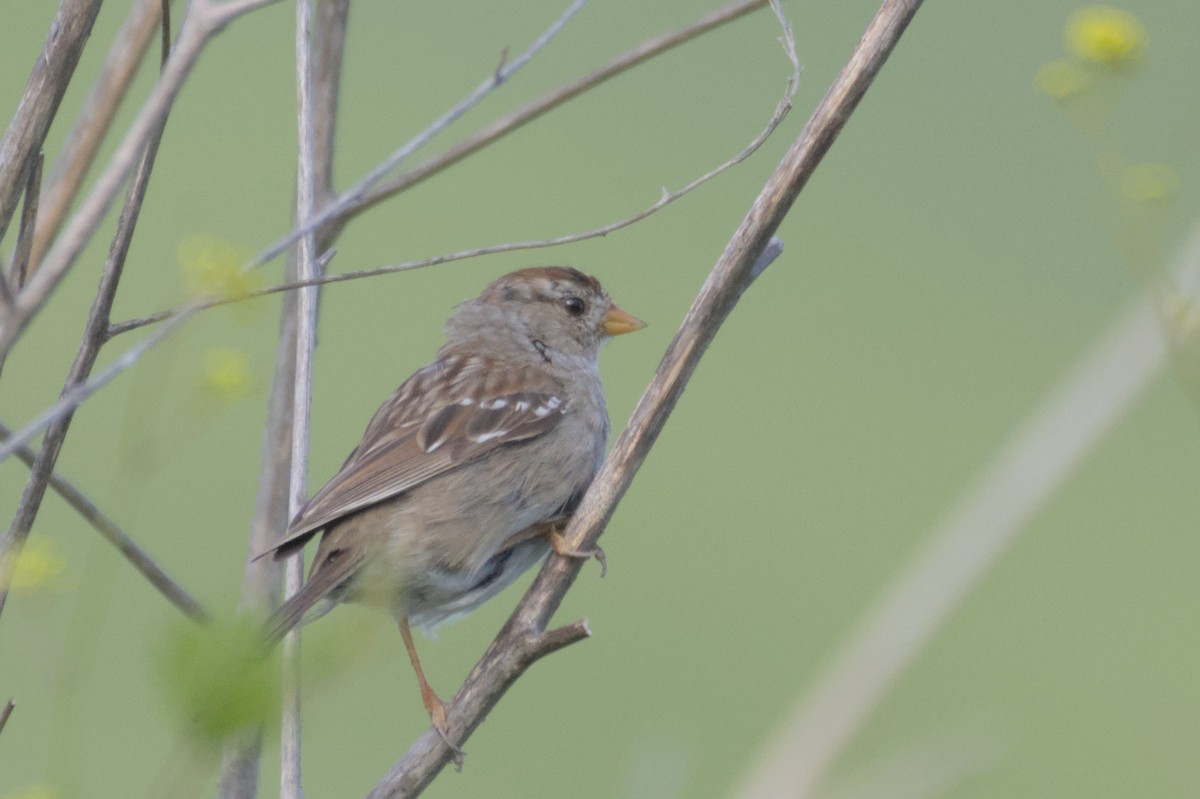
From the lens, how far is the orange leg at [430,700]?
8.68 ft

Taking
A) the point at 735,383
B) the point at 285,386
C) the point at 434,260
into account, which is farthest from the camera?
the point at 735,383

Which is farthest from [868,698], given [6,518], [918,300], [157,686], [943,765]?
[918,300]

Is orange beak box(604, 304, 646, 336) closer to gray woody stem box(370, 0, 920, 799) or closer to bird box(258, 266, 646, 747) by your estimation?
bird box(258, 266, 646, 747)

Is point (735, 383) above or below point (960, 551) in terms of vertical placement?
below

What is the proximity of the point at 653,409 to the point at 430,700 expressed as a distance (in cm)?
100

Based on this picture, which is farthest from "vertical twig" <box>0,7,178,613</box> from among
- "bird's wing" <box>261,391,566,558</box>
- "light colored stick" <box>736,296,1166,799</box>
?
"light colored stick" <box>736,296,1166,799</box>

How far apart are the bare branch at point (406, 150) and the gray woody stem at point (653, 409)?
0.44 metres

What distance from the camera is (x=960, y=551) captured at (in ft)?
8.30

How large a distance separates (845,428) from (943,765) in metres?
7.35

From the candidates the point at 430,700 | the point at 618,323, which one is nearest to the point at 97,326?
the point at 430,700

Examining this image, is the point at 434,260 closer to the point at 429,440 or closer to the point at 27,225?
the point at 27,225

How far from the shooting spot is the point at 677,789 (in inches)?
88.8

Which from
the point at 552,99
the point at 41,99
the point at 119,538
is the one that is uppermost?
the point at 41,99

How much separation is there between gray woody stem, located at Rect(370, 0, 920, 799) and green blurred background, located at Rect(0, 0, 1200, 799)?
2.61m
